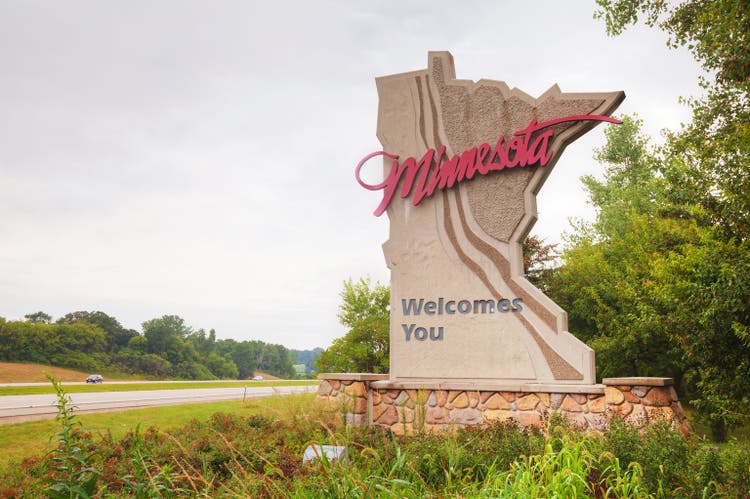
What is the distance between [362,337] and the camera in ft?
68.7

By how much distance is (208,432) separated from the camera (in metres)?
8.35

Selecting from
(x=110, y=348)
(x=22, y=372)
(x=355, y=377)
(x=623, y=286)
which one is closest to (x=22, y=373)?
(x=22, y=372)

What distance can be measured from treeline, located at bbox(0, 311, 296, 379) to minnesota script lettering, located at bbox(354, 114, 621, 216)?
35647mm

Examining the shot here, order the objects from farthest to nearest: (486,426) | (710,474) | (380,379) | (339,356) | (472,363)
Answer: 1. (339,356)
2. (380,379)
3. (472,363)
4. (486,426)
5. (710,474)

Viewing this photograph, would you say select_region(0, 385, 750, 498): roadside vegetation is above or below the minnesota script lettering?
below

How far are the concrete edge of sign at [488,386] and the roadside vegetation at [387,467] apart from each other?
2.82ft

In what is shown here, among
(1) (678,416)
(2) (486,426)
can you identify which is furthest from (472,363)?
(1) (678,416)

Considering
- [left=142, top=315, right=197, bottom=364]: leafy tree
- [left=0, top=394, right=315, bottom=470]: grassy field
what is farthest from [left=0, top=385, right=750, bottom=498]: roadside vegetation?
[left=142, top=315, right=197, bottom=364]: leafy tree

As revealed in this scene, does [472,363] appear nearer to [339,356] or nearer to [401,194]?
[401,194]

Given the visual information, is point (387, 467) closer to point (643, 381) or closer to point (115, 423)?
point (643, 381)

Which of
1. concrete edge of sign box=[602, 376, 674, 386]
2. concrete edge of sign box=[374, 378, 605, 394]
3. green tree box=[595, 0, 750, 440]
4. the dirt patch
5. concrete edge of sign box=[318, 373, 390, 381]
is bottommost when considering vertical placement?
the dirt patch

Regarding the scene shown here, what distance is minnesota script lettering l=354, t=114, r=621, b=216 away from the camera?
1033 cm

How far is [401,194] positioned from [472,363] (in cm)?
369

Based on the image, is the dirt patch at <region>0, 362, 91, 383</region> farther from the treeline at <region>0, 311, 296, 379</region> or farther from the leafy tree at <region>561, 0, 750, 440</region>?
the leafy tree at <region>561, 0, 750, 440</region>
